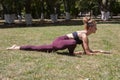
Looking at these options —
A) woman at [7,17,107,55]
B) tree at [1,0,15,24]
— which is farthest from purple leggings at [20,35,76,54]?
tree at [1,0,15,24]

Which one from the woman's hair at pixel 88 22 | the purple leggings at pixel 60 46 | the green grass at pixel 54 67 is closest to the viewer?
the green grass at pixel 54 67

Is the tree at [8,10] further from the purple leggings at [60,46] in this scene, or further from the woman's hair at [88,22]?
the woman's hair at [88,22]

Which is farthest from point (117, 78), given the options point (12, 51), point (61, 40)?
point (12, 51)

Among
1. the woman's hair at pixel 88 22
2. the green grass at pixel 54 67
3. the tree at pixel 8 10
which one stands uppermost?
the woman's hair at pixel 88 22

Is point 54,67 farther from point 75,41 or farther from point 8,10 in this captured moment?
point 8,10

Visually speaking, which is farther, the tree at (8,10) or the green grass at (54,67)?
the tree at (8,10)

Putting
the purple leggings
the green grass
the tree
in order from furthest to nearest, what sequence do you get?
1. the tree
2. the purple leggings
3. the green grass

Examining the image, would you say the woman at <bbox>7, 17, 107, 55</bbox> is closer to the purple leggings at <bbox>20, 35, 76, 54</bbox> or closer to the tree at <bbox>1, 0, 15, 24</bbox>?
the purple leggings at <bbox>20, 35, 76, 54</bbox>

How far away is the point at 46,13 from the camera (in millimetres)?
58469

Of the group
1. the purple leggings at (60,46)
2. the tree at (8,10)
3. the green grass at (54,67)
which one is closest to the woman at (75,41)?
the purple leggings at (60,46)

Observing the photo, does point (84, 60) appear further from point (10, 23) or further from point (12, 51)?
point (10, 23)

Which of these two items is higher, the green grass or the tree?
the green grass

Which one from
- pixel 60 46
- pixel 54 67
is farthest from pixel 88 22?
pixel 54 67

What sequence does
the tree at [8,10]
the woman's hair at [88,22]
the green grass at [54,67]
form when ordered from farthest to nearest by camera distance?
the tree at [8,10] < the woman's hair at [88,22] < the green grass at [54,67]
